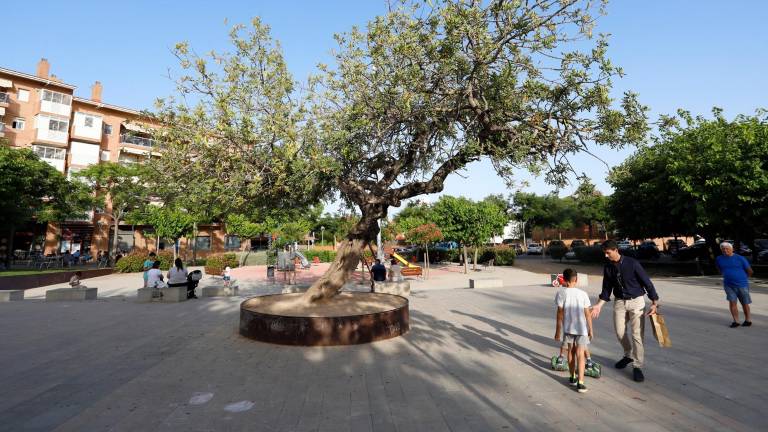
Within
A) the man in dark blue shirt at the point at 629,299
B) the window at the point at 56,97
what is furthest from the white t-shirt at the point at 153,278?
the window at the point at 56,97

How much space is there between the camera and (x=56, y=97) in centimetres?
3519

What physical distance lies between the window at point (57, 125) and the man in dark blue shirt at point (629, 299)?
44908 mm

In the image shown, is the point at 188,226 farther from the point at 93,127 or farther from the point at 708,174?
the point at 708,174

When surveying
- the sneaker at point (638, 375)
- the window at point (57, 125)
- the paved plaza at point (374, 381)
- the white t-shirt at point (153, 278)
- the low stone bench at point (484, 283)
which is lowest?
the paved plaza at point (374, 381)

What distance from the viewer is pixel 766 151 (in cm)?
1588

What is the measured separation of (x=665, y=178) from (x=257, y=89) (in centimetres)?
2242

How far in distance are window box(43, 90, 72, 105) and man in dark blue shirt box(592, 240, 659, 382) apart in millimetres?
45910

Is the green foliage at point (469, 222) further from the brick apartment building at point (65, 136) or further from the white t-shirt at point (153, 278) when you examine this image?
the brick apartment building at point (65, 136)

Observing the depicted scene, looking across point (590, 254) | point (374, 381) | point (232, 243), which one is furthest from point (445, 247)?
point (374, 381)

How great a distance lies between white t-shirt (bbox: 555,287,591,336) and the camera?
4367mm

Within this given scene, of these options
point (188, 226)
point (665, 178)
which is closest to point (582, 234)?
point (665, 178)

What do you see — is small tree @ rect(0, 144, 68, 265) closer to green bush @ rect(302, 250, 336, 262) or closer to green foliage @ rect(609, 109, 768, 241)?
green bush @ rect(302, 250, 336, 262)

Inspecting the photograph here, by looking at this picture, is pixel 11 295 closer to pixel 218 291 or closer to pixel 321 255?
pixel 218 291

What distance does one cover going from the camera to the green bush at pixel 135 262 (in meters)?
24.8
